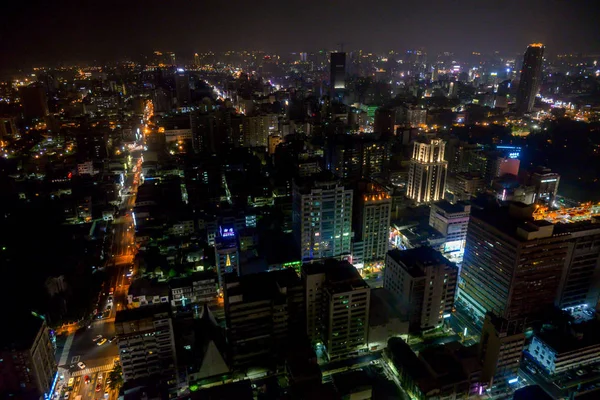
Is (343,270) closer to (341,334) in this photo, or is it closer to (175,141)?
(341,334)

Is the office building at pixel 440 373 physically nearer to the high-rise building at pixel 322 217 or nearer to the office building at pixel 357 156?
the high-rise building at pixel 322 217

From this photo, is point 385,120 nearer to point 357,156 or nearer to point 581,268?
point 357,156

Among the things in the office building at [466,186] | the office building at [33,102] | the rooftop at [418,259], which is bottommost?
the office building at [466,186]

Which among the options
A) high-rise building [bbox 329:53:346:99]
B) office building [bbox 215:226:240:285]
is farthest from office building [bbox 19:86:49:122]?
office building [bbox 215:226:240:285]

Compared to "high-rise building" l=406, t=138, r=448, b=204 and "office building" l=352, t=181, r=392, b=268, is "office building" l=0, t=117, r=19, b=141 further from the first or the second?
"high-rise building" l=406, t=138, r=448, b=204

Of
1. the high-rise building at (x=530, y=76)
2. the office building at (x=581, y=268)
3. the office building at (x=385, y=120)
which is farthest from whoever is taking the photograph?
the high-rise building at (x=530, y=76)

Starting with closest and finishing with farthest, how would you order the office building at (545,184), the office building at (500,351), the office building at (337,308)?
1. the office building at (500,351)
2. the office building at (337,308)
3. the office building at (545,184)

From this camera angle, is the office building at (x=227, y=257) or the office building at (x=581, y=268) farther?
the office building at (x=227, y=257)

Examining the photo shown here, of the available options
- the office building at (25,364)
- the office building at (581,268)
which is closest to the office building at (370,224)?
the office building at (581,268)
